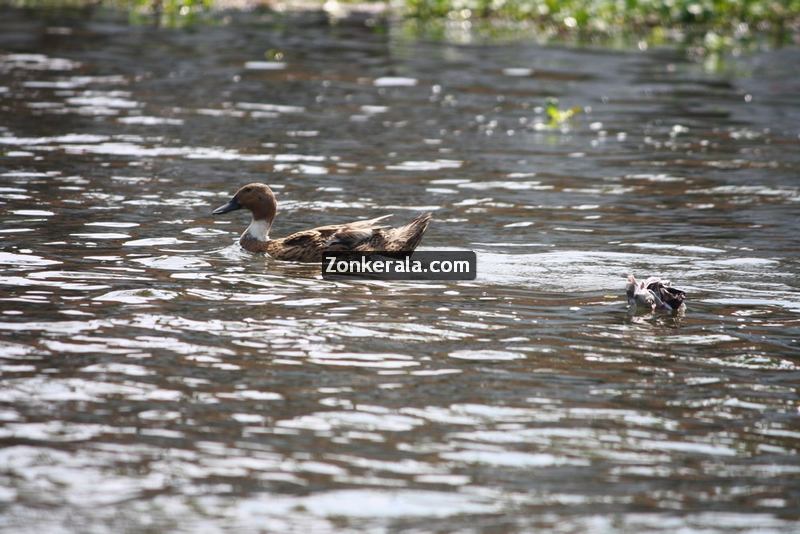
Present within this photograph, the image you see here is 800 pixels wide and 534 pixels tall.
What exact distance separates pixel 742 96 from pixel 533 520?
18400 mm

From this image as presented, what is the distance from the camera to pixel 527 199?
592 inches

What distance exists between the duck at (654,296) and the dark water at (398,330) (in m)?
0.17

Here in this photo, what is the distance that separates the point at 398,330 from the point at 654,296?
2.02 m

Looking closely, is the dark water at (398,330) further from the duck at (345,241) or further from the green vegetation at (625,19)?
the green vegetation at (625,19)

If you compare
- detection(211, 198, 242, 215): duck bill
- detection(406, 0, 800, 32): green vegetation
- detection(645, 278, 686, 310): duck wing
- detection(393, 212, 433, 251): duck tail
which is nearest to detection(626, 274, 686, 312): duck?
detection(645, 278, 686, 310): duck wing

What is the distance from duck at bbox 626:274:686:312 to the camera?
9.90 meters

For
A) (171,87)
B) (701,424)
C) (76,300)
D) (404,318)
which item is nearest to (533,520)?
(701,424)

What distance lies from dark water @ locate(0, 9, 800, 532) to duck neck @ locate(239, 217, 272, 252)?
131 mm

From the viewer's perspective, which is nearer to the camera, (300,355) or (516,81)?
(300,355)

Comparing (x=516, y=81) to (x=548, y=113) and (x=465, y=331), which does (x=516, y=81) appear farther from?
(x=465, y=331)

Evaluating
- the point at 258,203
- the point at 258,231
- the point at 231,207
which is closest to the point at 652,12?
the point at 231,207

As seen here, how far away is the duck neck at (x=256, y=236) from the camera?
12234 mm

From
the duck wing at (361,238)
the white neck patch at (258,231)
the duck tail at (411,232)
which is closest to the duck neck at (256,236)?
the white neck patch at (258,231)

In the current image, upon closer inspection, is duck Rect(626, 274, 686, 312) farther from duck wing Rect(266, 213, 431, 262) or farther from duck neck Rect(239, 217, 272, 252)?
duck neck Rect(239, 217, 272, 252)
